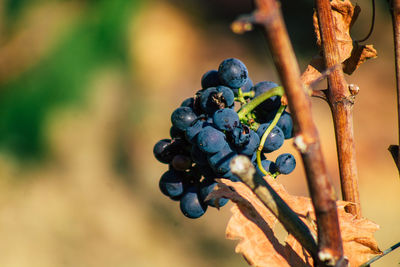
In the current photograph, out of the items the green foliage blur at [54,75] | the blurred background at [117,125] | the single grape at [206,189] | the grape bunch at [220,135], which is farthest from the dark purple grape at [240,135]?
the green foliage blur at [54,75]

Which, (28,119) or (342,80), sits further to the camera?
(28,119)

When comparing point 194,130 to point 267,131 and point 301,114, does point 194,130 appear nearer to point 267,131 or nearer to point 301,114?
point 267,131

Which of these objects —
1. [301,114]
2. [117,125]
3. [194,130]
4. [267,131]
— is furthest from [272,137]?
[117,125]

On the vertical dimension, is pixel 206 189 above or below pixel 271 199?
above

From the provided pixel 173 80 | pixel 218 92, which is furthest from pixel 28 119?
pixel 218 92

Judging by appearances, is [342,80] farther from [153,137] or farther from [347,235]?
[153,137]

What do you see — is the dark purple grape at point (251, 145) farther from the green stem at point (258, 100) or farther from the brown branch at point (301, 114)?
the brown branch at point (301, 114)
